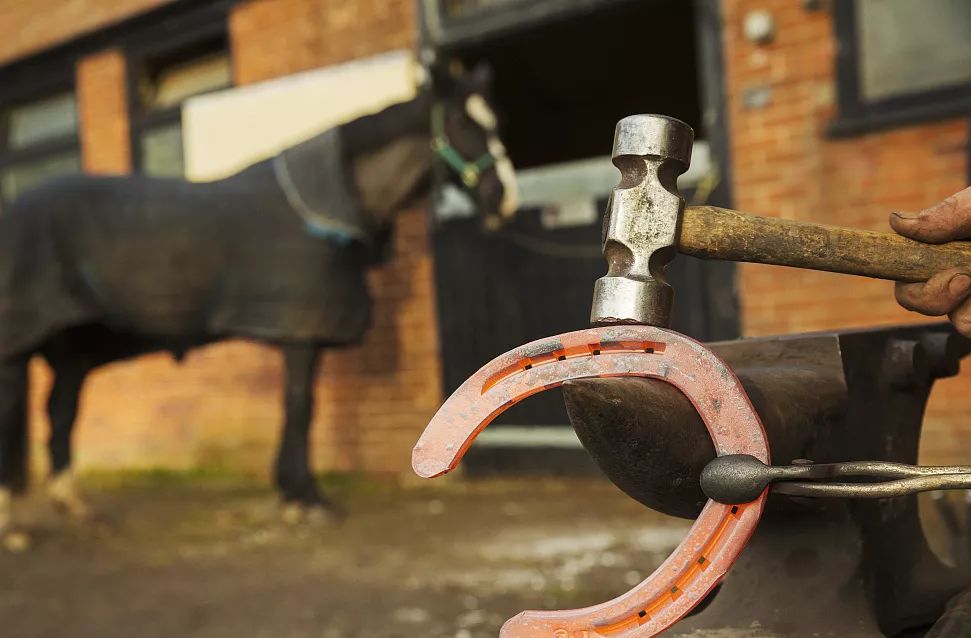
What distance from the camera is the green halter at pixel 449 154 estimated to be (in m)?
4.45

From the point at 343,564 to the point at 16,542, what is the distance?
1.68 metres

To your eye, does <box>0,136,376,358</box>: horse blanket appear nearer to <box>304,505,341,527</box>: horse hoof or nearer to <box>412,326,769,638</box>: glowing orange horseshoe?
<box>304,505,341,527</box>: horse hoof

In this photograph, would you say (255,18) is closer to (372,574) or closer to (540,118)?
(540,118)

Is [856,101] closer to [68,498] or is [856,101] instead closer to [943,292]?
[943,292]

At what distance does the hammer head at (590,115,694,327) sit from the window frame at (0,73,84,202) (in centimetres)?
713

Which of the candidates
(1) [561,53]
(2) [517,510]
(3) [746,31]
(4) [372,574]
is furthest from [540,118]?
(4) [372,574]

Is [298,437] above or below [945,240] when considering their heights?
below

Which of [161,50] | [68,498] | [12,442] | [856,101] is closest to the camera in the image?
[856,101]

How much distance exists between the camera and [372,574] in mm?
3305

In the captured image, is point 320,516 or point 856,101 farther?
point 320,516

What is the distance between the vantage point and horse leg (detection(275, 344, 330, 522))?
438 cm

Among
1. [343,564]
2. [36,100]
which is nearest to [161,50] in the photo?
[36,100]

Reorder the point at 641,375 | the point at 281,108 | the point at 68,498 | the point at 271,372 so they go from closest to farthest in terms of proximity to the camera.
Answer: the point at 641,375 < the point at 68,498 < the point at 281,108 < the point at 271,372

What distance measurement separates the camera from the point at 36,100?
7824mm
